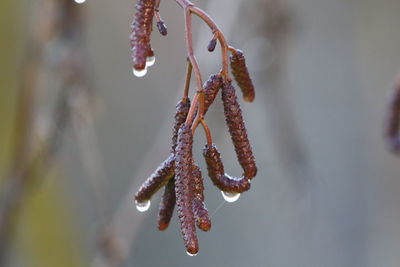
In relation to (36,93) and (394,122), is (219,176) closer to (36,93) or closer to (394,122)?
(394,122)

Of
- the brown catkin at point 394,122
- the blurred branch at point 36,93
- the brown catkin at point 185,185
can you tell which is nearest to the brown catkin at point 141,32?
the brown catkin at point 185,185

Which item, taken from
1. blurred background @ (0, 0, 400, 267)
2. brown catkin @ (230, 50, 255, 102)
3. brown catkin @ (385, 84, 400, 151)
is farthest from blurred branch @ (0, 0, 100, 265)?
brown catkin @ (230, 50, 255, 102)

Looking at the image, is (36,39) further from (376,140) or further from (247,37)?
(376,140)

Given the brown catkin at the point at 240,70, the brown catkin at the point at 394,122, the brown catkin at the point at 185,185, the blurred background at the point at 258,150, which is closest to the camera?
the brown catkin at the point at 185,185

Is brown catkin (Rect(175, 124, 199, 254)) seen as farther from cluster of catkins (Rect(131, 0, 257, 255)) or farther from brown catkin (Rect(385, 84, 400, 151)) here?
brown catkin (Rect(385, 84, 400, 151))

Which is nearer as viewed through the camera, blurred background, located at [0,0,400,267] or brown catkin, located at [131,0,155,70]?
brown catkin, located at [131,0,155,70]

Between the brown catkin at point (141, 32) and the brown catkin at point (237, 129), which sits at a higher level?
the brown catkin at point (141, 32)

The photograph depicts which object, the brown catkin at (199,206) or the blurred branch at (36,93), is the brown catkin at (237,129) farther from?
the blurred branch at (36,93)
